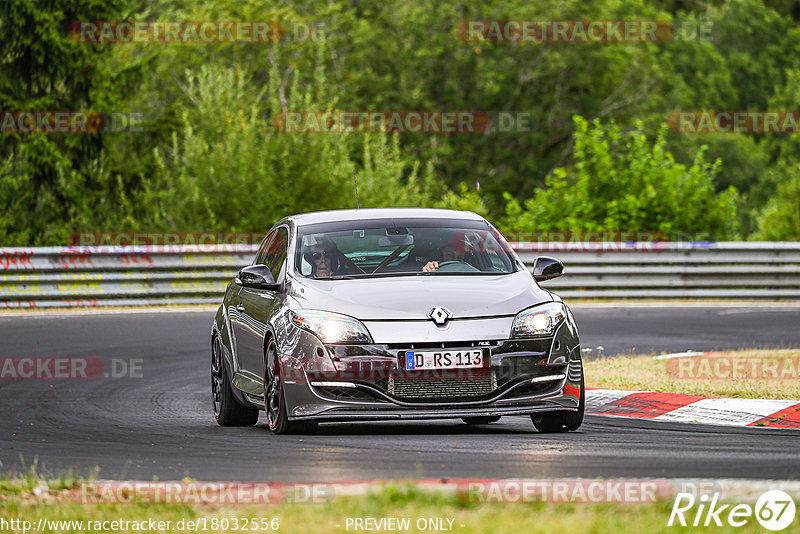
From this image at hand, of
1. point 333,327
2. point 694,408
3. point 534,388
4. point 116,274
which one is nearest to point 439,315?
point 333,327

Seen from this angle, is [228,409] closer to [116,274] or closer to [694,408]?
[694,408]

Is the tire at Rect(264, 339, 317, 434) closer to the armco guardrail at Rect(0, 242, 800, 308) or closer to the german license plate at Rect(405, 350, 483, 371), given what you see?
the german license plate at Rect(405, 350, 483, 371)

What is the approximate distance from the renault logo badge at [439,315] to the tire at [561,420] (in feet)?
3.30

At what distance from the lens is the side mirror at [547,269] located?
33.2 ft

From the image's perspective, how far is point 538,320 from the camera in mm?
9203

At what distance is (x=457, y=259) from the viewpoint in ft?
33.4

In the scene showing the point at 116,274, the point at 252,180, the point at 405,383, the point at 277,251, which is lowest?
the point at 116,274

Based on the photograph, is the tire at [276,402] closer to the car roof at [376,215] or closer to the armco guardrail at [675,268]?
the car roof at [376,215]

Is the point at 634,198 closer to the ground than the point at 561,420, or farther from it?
closer to the ground

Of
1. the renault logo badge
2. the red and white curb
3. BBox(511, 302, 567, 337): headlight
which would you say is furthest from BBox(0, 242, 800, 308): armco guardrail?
the renault logo badge

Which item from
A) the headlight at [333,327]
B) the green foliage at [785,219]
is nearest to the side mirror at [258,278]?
the headlight at [333,327]

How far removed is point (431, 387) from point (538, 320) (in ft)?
2.70

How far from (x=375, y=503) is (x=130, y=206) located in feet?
82.4

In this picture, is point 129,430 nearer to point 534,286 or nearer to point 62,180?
point 534,286
